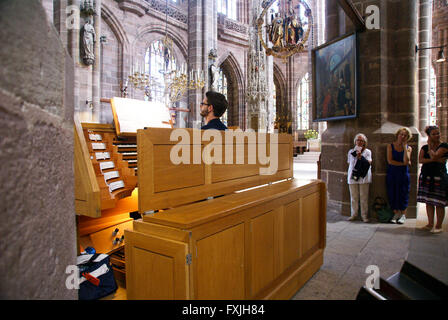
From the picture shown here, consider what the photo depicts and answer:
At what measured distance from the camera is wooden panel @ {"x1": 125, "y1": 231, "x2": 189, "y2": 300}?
1.48m

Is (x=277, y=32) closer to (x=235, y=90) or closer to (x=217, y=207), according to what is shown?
(x=217, y=207)

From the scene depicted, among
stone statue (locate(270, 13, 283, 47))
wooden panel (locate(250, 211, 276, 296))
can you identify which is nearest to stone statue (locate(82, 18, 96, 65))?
stone statue (locate(270, 13, 283, 47))

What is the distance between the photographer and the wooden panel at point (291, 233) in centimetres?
240

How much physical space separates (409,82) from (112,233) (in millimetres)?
5248

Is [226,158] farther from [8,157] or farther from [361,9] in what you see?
[361,9]

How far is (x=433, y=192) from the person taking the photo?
417cm

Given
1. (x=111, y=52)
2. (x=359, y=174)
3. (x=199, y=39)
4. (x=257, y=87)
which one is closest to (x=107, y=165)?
(x=359, y=174)

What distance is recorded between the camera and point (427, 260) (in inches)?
120

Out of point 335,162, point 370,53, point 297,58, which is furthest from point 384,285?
point 297,58

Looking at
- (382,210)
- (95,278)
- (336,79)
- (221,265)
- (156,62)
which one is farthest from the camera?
(156,62)

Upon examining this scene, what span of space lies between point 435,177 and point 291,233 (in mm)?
2909

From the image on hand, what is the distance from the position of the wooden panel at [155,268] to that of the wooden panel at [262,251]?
63cm

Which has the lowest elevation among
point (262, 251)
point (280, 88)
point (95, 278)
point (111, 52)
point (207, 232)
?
point (95, 278)
